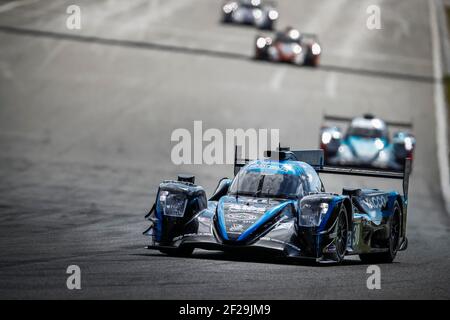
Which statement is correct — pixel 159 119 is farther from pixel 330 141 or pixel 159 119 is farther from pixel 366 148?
pixel 366 148

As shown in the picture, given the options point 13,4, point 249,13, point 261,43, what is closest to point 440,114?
point 261,43

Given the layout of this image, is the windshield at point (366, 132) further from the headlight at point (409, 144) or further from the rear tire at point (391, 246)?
the rear tire at point (391, 246)

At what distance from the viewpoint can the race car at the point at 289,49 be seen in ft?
154

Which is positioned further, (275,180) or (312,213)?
(275,180)

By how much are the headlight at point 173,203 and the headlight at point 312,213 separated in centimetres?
170

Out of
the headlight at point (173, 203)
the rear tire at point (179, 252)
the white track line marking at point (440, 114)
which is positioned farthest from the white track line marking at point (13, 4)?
the rear tire at point (179, 252)

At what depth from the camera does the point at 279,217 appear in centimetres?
1534

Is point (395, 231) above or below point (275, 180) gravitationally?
below

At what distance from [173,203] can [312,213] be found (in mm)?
2034

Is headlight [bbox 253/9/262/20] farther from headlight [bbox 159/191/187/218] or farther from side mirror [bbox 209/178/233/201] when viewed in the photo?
headlight [bbox 159/191/187/218]

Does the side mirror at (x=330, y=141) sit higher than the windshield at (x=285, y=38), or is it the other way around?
the windshield at (x=285, y=38)

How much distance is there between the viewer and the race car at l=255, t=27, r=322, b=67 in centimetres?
4688
